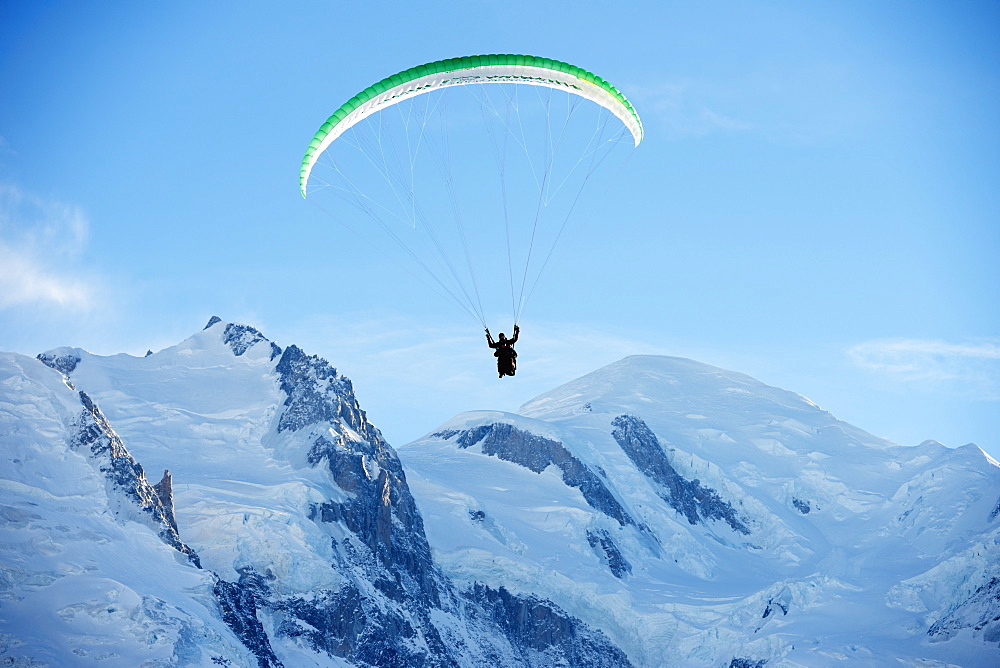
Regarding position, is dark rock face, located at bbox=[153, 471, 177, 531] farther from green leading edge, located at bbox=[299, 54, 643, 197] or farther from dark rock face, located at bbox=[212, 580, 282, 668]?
green leading edge, located at bbox=[299, 54, 643, 197]

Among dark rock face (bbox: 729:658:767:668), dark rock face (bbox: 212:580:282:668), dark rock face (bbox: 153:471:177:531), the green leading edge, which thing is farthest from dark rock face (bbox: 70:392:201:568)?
the green leading edge

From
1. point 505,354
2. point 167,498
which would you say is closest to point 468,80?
point 505,354

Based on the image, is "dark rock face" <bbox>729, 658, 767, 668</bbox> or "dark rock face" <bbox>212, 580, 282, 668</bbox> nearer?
"dark rock face" <bbox>212, 580, 282, 668</bbox>

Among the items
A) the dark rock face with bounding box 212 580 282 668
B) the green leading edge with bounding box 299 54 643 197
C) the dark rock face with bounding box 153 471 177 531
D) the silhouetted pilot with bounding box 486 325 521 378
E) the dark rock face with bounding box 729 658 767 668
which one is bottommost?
the dark rock face with bounding box 729 658 767 668

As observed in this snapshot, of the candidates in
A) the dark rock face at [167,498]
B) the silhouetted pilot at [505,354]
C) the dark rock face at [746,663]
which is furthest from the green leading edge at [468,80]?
the dark rock face at [746,663]

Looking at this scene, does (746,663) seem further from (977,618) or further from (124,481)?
(124,481)

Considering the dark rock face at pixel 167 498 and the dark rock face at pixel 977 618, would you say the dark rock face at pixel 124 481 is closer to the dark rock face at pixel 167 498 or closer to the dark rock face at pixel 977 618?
the dark rock face at pixel 167 498

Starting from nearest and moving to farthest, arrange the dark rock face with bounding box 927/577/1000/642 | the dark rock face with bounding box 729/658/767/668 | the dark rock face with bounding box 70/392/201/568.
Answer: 1. the dark rock face with bounding box 70/392/201/568
2. the dark rock face with bounding box 927/577/1000/642
3. the dark rock face with bounding box 729/658/767/668
